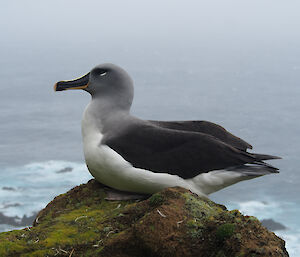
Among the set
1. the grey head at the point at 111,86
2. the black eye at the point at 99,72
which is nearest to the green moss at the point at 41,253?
the grey head at the point at 111,86

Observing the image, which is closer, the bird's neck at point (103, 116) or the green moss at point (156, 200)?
the green moss at point (156, 200)

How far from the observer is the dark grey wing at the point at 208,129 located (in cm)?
1323

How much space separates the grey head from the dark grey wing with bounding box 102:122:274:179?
55.8 inches

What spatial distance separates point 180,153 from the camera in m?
12.2

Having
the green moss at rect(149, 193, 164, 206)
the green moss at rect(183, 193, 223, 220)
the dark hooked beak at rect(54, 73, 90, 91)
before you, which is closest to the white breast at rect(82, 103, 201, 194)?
the dark hooked beak at rect(54, 73, 90, 91)

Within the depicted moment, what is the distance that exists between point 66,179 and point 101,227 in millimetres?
108172

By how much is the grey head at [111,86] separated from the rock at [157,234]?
3.07 metres

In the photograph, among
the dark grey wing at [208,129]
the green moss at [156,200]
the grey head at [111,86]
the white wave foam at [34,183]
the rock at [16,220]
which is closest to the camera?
the green moss at [156,200]

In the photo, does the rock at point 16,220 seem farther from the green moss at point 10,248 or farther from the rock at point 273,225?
the green moss at point 10,248

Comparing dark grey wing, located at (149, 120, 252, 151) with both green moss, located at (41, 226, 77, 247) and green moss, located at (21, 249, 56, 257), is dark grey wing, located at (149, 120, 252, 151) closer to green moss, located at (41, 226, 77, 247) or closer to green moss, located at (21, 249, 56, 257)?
green moss, located at (41, 226, 77, 247)

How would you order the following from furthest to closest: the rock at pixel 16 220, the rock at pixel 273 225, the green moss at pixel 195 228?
the rock at pixel 273 225, the rock at pixel 16 220, the green moss at pixel 195 228

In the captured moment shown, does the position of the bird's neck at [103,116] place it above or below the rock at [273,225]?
above

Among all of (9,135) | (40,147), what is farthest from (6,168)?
(9,135)

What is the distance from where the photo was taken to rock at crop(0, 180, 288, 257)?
9.47 m
